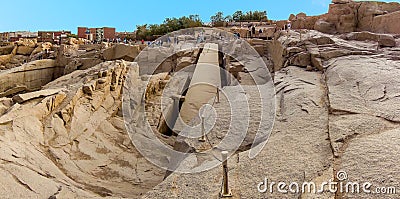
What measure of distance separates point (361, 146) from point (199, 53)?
12.4 metres

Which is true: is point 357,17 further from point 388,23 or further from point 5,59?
point 5,59

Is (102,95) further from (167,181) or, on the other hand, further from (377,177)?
(377,177)

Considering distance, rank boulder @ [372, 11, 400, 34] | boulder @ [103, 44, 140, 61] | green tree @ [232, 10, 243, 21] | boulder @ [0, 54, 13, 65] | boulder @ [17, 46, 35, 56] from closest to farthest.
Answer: boulder @ [372, 11, 400, 34] < boulder @ [103, 44, 140, 61] < boulder @ [0, 54, 13, 65] < boulder @ [17, 46, 35, 56] < green tree @ [232, 10, 243, 21]

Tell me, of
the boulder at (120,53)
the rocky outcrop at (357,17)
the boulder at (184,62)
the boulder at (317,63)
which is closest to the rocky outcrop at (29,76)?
the boulder at (120,53)

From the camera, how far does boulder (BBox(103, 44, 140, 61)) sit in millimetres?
16500

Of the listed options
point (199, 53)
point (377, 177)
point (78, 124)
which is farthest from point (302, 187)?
point (199, 53)

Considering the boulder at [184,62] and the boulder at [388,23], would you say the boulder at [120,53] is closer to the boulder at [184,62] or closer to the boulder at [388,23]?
the boulder at [184,62]

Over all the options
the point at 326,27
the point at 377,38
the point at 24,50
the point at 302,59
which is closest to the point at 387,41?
the point at 377,38

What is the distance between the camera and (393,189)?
2.42 metres

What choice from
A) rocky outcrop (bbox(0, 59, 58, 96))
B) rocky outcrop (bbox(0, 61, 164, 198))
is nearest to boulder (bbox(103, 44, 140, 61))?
rocky outcrop (bbox(0, 59, 58, 96))

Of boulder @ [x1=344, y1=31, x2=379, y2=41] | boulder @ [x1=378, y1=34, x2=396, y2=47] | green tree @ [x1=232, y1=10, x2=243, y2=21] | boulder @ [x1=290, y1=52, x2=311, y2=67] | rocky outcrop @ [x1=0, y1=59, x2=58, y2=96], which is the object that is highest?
green tree @ [x1=232, y1=10, x2=243, y2=21]

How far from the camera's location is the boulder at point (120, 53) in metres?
16.5

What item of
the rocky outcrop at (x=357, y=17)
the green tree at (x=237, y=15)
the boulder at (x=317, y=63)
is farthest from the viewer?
the green tree at (x=237, y=15)

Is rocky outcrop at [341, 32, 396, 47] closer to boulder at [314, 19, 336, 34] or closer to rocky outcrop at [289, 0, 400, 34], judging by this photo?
rocky outcrop at [289, 0, 400, 34]
